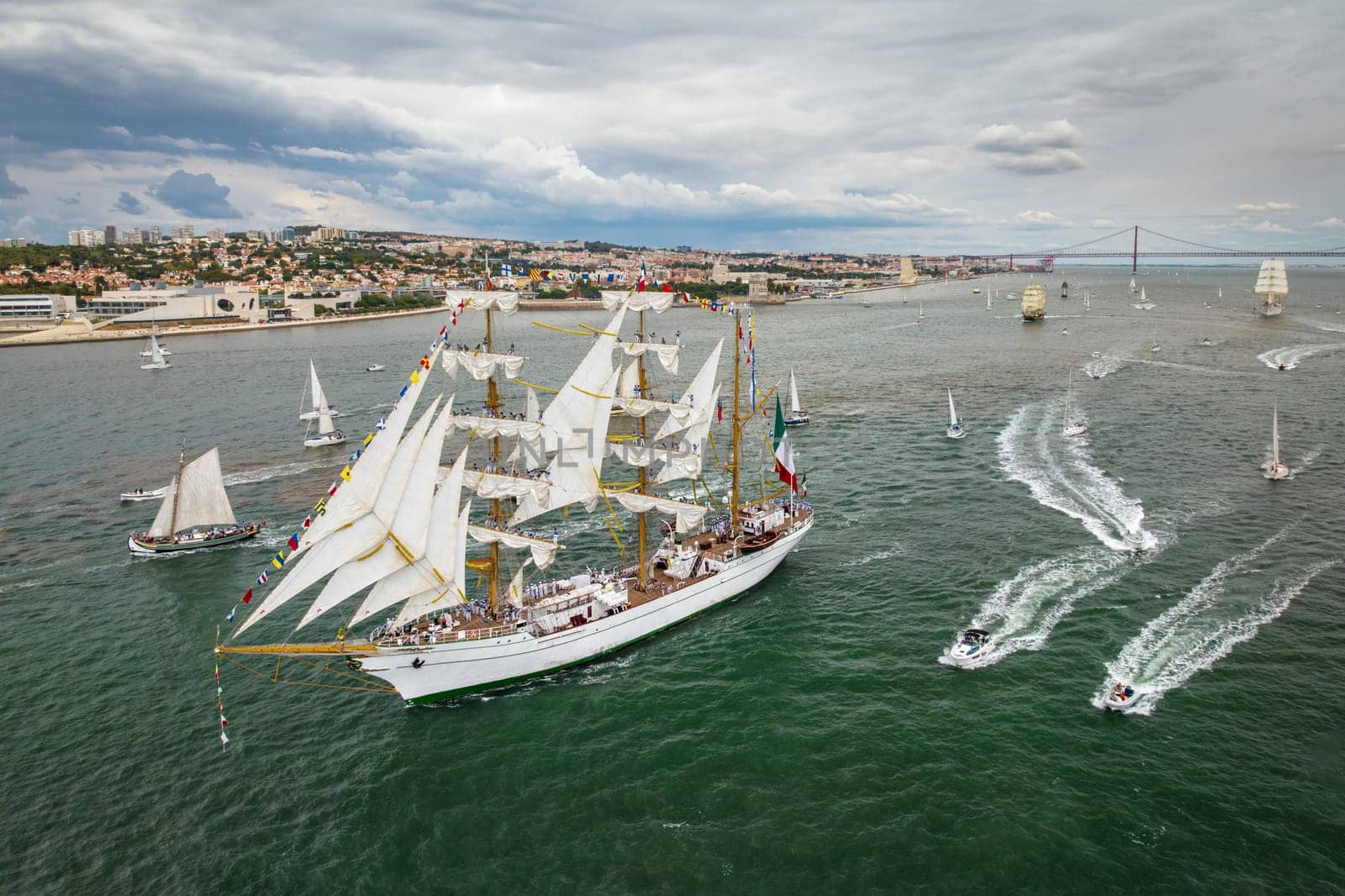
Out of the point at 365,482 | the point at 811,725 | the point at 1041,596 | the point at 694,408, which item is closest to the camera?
the point at 811,725

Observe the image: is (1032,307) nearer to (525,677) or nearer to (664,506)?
(664,506)

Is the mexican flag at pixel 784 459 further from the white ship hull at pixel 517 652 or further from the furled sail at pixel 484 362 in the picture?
the furled sail at pixel 484 362

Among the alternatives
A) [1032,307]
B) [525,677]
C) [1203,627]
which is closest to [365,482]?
[525,677]

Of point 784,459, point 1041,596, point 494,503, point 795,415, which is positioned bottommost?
point 1041,596

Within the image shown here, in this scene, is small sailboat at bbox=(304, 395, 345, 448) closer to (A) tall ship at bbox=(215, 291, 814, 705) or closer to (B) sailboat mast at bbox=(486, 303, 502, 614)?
(A) tall ship at bbox=(215, 291, 814, 705)

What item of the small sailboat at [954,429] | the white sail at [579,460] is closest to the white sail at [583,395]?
the white sail at [579,460]

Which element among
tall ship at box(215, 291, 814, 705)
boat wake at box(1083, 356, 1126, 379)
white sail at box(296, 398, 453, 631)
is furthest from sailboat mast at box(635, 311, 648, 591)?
boat wake at box(1083, 356, 1126, 379)
